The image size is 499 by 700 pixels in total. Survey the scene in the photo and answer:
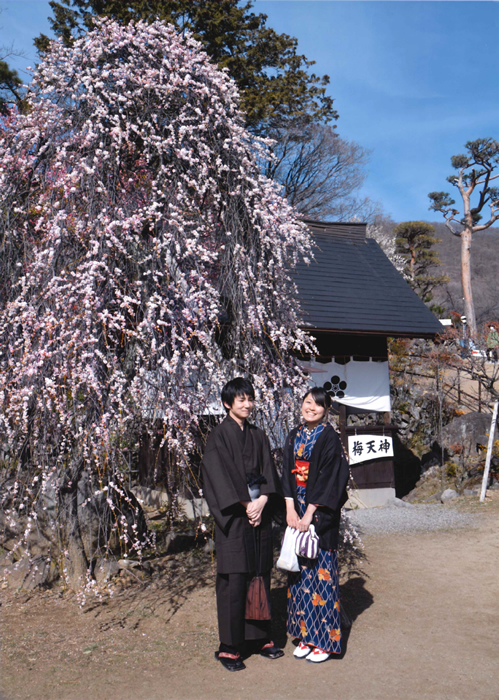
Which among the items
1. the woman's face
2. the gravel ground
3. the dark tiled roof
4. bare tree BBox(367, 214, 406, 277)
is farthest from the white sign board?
bare tree BBox(367, 214, 406, 277)

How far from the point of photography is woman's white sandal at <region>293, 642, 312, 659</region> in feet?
12.9

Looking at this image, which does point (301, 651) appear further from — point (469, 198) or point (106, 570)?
point (469, 198)

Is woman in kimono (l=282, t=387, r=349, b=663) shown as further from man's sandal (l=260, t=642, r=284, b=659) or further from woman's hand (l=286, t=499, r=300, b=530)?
man's sandal (l=260, t=642, r=284, b=659)

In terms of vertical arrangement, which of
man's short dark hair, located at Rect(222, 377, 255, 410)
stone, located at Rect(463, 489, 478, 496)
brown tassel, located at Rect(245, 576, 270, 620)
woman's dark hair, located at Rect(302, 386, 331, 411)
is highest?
man's short dark hair, located at Rect(222, 377, 255, 410)

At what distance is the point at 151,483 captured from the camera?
9.34 meters

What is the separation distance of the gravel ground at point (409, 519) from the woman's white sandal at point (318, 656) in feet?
13.1

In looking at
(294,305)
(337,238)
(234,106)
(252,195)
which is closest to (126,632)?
(294,305)

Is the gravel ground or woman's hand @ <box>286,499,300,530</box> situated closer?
woman's hand @ <box>286,499,300,530</box>

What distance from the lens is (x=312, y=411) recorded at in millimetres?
4062

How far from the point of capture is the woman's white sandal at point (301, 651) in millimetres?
3926

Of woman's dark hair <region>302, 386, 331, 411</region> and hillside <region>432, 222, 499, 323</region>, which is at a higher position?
hillside <region>432, 222, 499, 323</region>

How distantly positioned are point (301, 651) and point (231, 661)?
53 centimetres

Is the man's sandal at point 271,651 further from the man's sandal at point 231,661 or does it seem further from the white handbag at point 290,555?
the white handbag at point 290,555

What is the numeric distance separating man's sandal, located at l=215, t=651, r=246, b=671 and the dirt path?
0.19 feet
